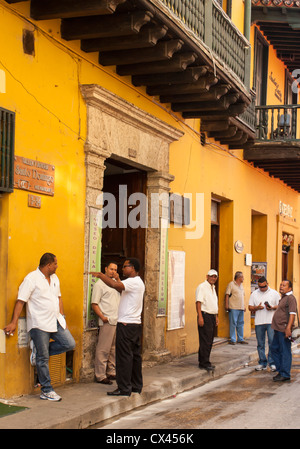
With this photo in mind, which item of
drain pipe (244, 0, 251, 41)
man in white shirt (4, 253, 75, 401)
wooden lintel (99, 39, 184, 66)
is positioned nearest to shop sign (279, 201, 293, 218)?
drain pipe (244, 0, 251, 41)

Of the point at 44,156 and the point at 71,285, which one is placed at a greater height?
the point at 44,156

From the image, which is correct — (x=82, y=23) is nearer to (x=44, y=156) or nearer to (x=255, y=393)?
(x=44, y=156)

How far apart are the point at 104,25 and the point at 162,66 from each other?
157cm

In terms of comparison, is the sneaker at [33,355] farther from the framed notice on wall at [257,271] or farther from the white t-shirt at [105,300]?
the framed notice on wall at [257,271]

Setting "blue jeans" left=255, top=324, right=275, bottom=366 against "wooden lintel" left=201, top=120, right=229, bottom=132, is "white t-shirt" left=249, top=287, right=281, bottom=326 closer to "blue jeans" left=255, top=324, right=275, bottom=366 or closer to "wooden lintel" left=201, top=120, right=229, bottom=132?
"blue jeans" left=255, top=324, right=275, bottom=366

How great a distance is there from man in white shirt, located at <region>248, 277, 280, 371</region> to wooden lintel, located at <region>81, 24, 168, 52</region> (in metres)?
4.70

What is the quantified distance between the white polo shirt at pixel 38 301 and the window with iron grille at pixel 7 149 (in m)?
1.03

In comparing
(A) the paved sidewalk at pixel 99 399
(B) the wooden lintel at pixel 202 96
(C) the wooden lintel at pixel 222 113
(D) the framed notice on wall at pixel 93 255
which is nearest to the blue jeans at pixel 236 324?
(A) the paved sidewalk at pixel 99 399

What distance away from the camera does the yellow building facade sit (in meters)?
7.30

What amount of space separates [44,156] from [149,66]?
2556 millimetres

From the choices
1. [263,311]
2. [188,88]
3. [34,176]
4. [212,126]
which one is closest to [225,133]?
[212,126]

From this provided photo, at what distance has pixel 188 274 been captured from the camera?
1223 cm

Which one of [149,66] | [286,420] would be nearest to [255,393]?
[286,420]

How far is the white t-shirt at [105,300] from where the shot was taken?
341 inches
